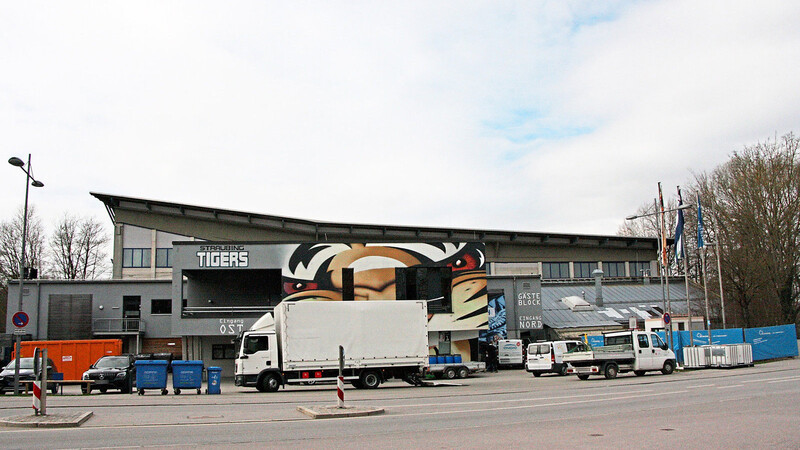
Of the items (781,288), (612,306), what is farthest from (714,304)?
(612,306)

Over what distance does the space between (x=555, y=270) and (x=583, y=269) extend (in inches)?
123

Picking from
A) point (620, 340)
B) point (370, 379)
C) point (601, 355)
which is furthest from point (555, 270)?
point (370, 379)

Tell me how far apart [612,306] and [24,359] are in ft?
141

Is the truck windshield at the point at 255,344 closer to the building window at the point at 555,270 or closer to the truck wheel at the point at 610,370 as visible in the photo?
the truck wheel at the point at 610,370

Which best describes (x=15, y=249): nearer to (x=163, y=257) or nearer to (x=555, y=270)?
(x=163, y=257)

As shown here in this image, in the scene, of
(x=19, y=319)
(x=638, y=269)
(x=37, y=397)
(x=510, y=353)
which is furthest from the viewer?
(x=638, y=269)

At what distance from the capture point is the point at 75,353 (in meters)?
32.6

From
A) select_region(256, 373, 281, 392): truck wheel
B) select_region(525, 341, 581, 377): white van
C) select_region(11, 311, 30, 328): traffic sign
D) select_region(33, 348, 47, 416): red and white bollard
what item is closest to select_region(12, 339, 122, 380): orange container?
select_region(11, 311, 30, 328): traffic sign

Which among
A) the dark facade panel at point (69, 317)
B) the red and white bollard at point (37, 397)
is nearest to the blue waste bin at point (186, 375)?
the red and white bollard at point (37, 397)

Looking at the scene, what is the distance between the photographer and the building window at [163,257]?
6053 cm

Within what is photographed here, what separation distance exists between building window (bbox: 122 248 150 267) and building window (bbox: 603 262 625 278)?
43246 mm

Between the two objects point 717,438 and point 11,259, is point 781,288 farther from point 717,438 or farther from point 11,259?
point 11,259

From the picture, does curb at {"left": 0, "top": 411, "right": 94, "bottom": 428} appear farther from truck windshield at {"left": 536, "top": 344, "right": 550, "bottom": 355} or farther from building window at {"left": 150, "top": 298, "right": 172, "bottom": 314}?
building window at {"left": 150, "top": 298, "right": 172, "bottom": 314}

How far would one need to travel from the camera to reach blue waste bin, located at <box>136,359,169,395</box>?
1023 inches
